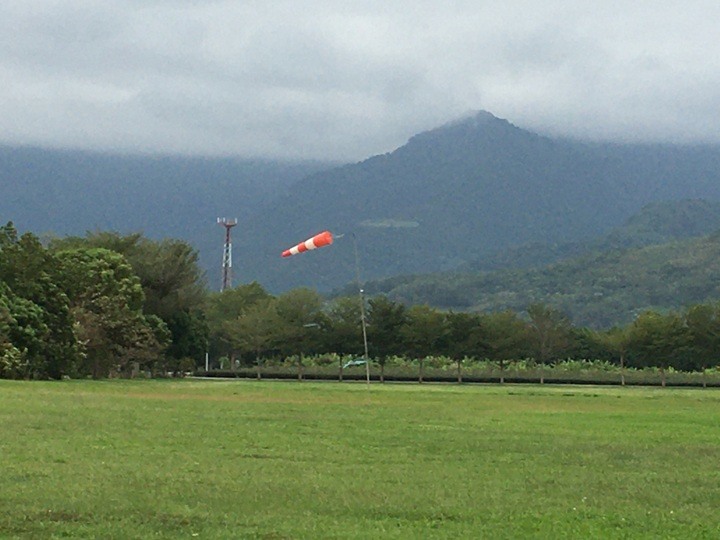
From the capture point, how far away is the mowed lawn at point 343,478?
44.0ft

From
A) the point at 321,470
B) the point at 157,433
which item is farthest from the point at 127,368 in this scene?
the point at 321,470

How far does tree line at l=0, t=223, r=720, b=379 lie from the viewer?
62656 mm

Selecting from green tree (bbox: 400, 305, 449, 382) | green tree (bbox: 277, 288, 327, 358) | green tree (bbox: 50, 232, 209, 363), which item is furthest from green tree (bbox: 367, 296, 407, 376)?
green tree (bbox: 50, 232, 209, 363)

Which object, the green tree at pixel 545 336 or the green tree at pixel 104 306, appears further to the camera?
the green tree at pixel 545 336

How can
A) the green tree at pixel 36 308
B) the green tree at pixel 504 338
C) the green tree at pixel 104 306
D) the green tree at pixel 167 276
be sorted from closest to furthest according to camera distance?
the green tree at pixel 36 308, the green tree at pixel 104 306, the green tree at pixel 167 276, the green tree at pixel 504 338

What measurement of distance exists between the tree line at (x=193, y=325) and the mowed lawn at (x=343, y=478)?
3257cm

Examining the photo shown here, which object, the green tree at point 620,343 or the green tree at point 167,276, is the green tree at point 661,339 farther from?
the green tree at point 167,276

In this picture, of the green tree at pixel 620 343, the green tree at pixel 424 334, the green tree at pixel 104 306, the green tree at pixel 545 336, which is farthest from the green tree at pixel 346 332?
the green tree at pixel 104 306

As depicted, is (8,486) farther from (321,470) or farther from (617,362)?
(617,362)

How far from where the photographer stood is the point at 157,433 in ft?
79.5

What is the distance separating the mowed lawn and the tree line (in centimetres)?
3257

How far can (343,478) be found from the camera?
1748 centimetres

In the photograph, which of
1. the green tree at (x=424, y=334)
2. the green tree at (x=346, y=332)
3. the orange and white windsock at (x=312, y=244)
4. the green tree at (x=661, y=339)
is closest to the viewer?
the orange and white windsock at (x=312, y=244)

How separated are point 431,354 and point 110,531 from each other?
3523 inches
